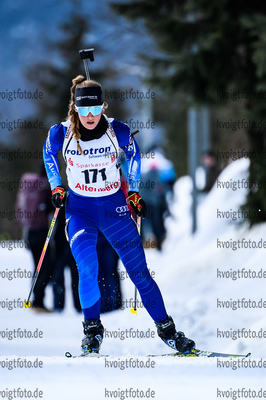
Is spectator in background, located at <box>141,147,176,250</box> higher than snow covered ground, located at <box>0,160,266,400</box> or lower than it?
higher

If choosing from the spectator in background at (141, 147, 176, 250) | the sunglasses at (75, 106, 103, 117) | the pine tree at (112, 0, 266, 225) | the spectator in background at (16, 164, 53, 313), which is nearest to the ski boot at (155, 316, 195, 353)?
the sunglasses at (75, 106, 103, 117)

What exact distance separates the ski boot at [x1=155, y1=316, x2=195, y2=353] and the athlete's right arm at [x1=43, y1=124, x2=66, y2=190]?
4.55 ft

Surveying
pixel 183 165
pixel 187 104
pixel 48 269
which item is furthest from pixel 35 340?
pixel 183 165

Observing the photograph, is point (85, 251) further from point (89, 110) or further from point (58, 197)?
point (89, 110)

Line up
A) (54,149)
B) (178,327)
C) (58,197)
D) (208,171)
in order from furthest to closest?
(208,171), (178,327), (54,149), (58,197)

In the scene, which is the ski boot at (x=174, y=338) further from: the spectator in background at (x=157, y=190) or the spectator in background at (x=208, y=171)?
the spectator in background at (x=208, y=171)

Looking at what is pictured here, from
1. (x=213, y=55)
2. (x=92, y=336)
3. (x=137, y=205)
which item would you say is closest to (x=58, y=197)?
(x=137, y=205)

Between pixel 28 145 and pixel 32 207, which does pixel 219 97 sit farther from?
pixel 28 145

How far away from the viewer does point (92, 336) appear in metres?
6.18

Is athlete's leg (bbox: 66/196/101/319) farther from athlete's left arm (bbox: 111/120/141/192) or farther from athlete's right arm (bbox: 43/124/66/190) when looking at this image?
athlete's left arm (bbox: 111/120/141/192)

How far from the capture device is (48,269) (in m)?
9.73

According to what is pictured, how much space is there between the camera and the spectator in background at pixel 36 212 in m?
9.65

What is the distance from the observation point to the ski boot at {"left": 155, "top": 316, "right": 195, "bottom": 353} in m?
6.17

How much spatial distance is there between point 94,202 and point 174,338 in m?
1.24
